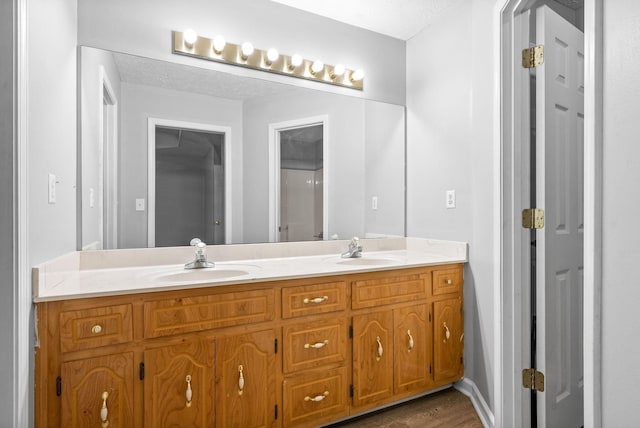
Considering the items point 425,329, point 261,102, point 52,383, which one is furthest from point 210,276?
point 425,329

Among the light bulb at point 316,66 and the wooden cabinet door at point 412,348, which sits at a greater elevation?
the light bulb at point 316,66

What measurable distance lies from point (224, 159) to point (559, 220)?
5.75 feet

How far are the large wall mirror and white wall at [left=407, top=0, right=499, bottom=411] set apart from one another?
0.59ft

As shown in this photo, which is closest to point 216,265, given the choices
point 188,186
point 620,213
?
point 188,186

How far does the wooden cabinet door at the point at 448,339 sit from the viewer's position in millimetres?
2082

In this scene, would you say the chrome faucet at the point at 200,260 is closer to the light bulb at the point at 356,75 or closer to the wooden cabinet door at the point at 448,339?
the wooden cabinet door at the point at 448,339

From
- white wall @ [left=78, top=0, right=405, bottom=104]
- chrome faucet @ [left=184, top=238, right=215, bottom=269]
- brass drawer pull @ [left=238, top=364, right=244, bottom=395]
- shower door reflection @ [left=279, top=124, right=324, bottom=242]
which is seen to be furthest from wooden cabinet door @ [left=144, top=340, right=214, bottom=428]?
white wall @ [left=78, top=0, right=405, bottom=104]

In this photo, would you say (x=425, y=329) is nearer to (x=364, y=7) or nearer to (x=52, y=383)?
(x=52, y=383)

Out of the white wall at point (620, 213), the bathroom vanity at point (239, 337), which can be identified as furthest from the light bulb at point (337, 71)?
the white wall at point (620, 213)

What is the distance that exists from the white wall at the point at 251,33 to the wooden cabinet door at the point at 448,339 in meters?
1.47

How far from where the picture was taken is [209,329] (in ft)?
4.82

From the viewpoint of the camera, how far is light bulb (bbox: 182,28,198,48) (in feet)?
6.33

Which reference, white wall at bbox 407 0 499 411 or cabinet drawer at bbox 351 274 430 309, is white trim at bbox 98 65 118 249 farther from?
white wall at bbox 407 0 499 411

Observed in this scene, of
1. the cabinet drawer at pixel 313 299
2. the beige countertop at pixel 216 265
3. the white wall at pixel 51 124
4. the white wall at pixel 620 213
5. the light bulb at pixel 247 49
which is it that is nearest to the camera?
the white wall at pixel 620 213
